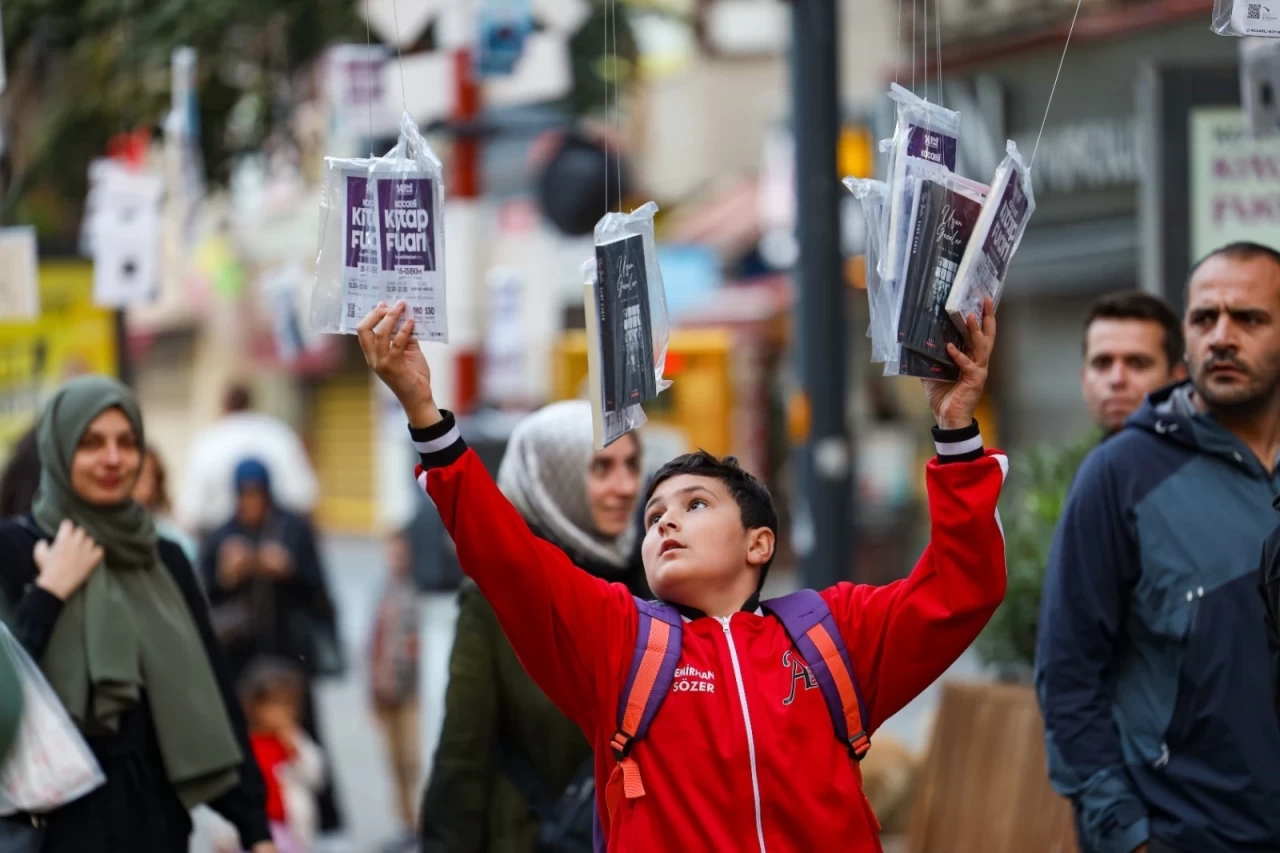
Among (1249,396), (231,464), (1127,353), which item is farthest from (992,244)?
(231,464)

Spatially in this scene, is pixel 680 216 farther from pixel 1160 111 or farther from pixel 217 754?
pixel 217 754

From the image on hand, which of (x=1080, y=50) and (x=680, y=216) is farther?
(x=680, y=216)

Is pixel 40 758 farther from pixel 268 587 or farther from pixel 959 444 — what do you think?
pixel 268 587

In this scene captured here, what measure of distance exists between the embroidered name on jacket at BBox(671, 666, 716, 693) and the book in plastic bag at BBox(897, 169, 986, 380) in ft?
1.93

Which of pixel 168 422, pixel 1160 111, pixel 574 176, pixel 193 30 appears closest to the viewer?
pixel 1160 111

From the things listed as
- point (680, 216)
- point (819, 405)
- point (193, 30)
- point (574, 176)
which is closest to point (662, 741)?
point (819, 405)

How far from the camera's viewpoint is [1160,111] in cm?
628

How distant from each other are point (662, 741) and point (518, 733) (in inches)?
48.2

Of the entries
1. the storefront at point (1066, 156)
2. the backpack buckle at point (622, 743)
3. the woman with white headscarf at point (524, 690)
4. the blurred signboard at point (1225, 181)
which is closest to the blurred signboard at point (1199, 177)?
the blurred signboard at point (1225, 181)

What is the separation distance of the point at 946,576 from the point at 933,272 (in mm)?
496

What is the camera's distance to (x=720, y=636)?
323 centimetres

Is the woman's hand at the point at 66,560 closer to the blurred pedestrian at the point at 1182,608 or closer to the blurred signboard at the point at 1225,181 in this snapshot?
the blurred pedestrian at the point at 1182,608

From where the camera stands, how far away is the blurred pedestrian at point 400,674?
9.38m

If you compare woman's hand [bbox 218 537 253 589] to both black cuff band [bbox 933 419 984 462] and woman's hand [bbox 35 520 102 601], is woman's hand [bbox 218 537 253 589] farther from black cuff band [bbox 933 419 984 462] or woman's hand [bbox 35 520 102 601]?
black cuff band [bbox 933 419 984 462]
